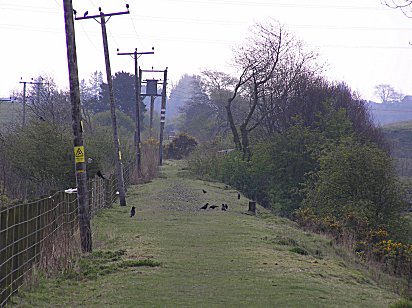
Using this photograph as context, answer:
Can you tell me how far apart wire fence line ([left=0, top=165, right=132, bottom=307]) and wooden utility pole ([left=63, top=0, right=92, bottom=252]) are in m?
0.34

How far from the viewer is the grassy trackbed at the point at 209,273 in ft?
36.1

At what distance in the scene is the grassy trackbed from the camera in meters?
11.0

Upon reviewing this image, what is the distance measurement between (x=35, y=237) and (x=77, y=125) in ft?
13.7

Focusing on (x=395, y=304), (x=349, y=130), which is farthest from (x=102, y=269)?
(x=349, y=130)

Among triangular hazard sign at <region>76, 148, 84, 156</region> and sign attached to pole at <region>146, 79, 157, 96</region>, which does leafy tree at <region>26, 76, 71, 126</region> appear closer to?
sign attached to pole at <region>146, 79, 157, 96</region>

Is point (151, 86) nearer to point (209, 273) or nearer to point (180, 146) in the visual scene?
point (180, 146)

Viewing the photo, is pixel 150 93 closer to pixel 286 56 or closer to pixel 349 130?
pixel 286 56

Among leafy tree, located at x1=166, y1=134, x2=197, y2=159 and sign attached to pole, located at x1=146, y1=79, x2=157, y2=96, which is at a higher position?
sign attached to pole, located at x1=146, y1=79, x2=157, y2=96

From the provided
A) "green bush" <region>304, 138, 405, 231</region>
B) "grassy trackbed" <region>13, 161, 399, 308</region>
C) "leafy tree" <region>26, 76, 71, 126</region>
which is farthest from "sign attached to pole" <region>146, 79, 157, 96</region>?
"grassy trackbed" <region>13, 161, 399, 308</region>

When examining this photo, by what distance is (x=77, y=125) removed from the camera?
1605cm

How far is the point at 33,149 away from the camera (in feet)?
105

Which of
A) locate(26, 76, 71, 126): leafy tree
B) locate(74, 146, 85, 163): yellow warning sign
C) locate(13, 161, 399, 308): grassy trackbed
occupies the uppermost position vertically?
locate(26, 76, 71, 126): leafy tree

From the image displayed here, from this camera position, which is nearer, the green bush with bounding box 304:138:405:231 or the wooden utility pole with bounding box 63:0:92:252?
the wooden utility pole with bounding box 63:0:92:252

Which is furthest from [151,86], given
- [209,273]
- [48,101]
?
[209,273]
